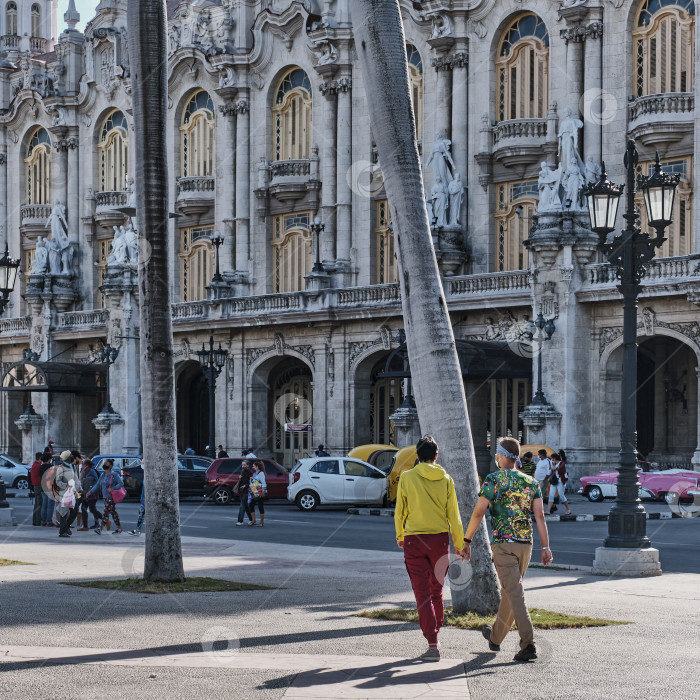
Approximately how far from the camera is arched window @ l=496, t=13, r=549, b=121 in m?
47.8

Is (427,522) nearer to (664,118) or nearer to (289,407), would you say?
(664,118)

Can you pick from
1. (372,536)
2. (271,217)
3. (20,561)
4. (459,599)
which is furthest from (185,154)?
(459,599)

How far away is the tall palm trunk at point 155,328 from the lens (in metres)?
16.2

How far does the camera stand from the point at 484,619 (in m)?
13.3

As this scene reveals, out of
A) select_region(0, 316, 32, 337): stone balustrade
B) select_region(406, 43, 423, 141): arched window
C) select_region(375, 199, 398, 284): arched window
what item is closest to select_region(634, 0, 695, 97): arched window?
select_region(406, 43, 423, 141): arched window

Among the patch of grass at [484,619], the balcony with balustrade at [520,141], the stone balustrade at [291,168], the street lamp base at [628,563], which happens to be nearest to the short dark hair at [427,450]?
the patch of grass at [484,619]

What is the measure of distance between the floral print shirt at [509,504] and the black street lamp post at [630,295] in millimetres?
7905

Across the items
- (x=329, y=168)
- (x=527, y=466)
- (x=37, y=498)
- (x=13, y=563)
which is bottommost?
(x=37, y=498)

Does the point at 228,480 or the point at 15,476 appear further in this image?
the point at 15,476

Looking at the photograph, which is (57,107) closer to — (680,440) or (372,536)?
(680,440)

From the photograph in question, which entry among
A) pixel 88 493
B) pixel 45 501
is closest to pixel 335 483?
pixel 88 493

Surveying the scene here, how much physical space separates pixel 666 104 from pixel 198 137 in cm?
2357

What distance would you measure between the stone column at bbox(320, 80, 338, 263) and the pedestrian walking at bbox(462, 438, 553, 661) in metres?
42.2

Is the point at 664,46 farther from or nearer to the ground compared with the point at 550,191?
farther from the ground
